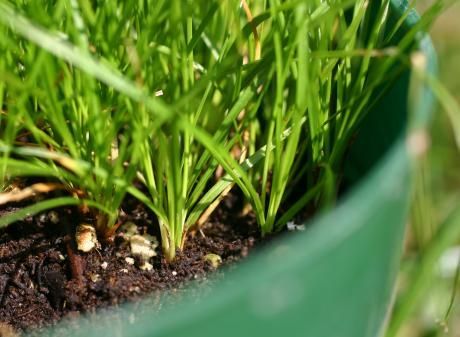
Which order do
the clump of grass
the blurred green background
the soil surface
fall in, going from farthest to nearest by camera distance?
the blurred green background
the soil surface
the clump of grass

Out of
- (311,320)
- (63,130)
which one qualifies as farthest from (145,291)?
(311,320)

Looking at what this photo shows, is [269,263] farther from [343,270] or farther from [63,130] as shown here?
[63,130]

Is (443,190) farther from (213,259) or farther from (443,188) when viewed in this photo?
(213,259)

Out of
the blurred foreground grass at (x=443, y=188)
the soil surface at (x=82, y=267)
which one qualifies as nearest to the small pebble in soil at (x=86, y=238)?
the soil surface at (x=82, y=267)

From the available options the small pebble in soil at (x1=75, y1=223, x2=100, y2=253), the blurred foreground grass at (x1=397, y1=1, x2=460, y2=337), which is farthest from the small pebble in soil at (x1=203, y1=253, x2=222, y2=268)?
the blurred foreground grass at (x1=397, y1=1, x2=460, y2=337)

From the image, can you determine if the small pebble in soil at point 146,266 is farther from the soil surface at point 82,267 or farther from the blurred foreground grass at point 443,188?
the blurred foreground grass at point 443,188

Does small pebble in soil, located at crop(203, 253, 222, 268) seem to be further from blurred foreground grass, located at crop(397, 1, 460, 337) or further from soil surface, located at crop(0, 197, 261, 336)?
blurred foreground grass, located at crop(397, 1, 460, 337)

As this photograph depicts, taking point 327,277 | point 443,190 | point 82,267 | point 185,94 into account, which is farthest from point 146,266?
point 443,190
